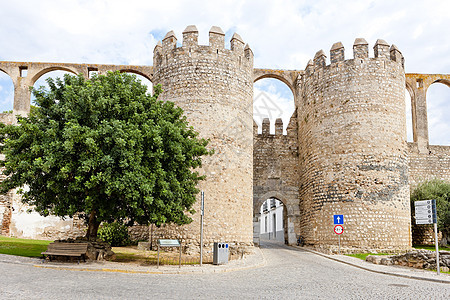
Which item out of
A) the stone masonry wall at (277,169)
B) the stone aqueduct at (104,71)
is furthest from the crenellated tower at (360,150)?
the stone aqueduct at (104,71)

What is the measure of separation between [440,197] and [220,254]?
14071 millimetres

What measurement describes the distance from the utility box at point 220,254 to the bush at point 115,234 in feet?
18.4

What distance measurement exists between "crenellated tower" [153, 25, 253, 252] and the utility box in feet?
12.7

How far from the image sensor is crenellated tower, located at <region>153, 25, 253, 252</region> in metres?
15.7

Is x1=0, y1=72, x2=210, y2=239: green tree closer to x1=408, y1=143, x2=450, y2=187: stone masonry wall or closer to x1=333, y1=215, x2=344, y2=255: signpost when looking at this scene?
x1=333, y1=215, x2=344, y2=255: signpost

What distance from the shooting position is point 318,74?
62.3 feet

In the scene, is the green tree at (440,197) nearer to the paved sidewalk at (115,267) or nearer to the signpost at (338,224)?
the signpost at (338,224)

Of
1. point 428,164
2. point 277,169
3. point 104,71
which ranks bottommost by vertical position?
point 277,169

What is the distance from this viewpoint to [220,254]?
11.3 m

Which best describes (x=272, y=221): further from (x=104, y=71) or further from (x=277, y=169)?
(x=104, y=71)

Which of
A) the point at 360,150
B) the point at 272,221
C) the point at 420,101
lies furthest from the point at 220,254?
the point at 272,221

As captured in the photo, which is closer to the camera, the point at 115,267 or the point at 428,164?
the point at 115,267

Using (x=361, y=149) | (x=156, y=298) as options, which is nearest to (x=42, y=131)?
(x=156, y=298)

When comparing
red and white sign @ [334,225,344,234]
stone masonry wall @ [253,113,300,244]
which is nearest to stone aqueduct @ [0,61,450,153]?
stone masonry wall @ [253,113,300,244]
